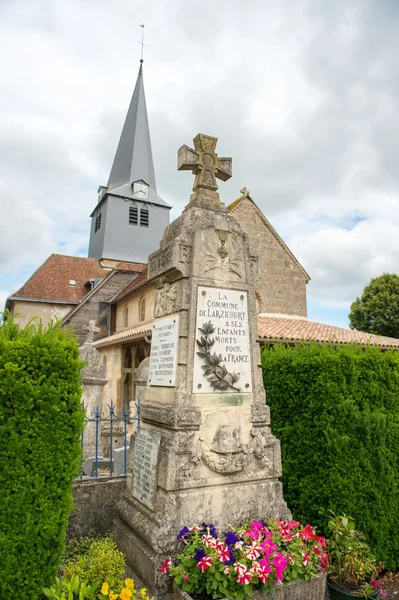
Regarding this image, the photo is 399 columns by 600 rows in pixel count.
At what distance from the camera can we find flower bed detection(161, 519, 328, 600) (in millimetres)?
2719

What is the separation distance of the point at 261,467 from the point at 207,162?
313 cm

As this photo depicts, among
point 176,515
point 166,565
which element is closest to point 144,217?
point 176,515

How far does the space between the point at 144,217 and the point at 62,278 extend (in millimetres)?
12157

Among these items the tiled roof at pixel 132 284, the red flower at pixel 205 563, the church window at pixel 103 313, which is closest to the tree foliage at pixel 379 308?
the tiled roof at pixel 132 284

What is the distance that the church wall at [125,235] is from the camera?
117 feet

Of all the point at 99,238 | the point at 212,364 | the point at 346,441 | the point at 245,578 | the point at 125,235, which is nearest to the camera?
the point at 245,578

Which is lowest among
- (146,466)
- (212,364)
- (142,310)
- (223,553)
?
(223,553)

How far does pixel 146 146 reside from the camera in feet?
130

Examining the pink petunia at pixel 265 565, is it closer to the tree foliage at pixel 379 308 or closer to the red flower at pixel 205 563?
the red flower at pixel 205 563

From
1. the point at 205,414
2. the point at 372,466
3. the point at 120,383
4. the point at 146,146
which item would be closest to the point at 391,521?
the point at 372,466

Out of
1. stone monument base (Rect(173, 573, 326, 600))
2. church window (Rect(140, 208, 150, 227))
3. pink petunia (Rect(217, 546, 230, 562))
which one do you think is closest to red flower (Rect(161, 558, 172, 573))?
stone monument base (Rect(173, 573, 326, 600))

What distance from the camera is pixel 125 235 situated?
36500 mm

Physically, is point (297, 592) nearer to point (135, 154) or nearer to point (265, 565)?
point (265, 565)

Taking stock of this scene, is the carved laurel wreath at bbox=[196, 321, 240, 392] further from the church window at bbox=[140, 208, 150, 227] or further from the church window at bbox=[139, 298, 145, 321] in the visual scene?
the church window at bbox=[140, 208, 150, 227]
